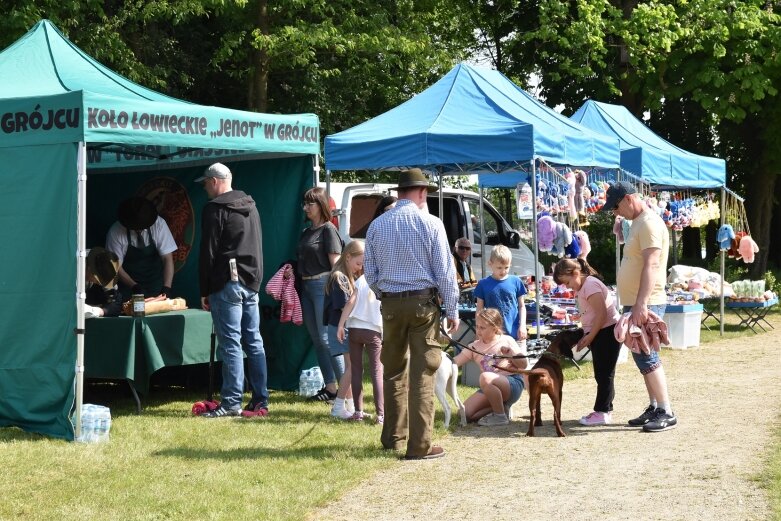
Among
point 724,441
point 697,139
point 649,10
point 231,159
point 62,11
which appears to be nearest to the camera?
point 724,441

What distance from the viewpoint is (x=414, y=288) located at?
21.9ft

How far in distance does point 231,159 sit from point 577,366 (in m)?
3.97

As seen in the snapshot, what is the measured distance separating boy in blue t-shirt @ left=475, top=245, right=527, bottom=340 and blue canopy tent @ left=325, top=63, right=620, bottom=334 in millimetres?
1694

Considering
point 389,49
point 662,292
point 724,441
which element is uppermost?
point 389,49

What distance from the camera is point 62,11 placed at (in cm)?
1873

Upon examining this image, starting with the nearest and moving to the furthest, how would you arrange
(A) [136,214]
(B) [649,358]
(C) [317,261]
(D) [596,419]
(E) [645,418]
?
(B) [649,358]
(E) [645,418]
(D) [596,419]
(C) [317,261]
(A) [136,214]

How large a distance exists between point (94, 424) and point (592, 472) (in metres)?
3.30

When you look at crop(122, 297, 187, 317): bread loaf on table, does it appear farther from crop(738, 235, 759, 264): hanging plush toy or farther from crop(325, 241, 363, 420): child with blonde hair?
crop(738, 235, 759, 264): hanging plush toy

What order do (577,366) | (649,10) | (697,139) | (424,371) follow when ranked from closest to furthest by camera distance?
(424,371), (577,366), (649,10), (697,139)

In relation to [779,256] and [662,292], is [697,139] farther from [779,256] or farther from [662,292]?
[662,292]

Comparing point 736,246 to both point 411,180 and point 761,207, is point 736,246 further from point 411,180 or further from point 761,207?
point 411,180

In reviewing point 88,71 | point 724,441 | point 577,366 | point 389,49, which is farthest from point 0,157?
point 389,49

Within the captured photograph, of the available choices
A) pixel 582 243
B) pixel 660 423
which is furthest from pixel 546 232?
pixel 660 423

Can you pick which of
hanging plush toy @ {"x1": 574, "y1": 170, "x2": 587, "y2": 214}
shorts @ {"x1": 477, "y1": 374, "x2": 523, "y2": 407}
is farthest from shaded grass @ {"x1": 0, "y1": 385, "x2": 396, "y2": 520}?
hanging plush toy @ {"x1": 574, "y1": 170, "x2": 587, "y2": 214}
